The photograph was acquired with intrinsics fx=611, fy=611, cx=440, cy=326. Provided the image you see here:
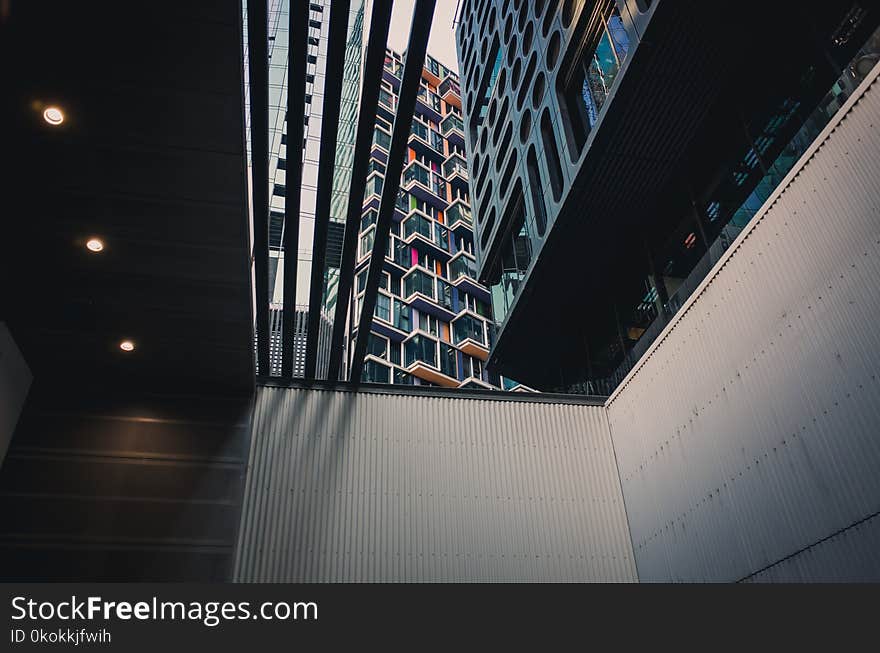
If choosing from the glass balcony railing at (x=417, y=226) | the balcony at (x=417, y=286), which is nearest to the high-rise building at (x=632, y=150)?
the balcony at (x=417, y=286)

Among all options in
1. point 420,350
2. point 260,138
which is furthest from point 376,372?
point 260,138

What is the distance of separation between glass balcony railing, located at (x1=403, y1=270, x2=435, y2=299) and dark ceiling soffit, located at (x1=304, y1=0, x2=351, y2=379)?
28.8m

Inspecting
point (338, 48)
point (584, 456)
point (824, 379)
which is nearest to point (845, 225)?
point (824, 379)

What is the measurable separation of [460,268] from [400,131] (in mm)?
35756

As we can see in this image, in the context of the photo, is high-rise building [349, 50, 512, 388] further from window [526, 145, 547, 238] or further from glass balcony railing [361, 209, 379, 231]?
window [526, 145, 547, 238]

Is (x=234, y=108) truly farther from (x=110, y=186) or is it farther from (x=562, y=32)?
(x=562, y=32)

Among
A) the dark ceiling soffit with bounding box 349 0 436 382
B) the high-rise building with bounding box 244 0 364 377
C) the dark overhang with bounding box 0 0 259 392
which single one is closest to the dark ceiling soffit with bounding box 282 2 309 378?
the high-rise building with bounding box 244 0 364 377

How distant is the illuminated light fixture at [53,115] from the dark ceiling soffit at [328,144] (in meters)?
2.58

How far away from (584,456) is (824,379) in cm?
542

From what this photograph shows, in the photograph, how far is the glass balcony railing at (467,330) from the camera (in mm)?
39938

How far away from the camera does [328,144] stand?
6930mm

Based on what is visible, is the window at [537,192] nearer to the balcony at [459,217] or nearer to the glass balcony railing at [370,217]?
the glass balcony railing at [370,217]

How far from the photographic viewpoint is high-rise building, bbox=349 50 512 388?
1438 inches

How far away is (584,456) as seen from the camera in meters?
11.7
